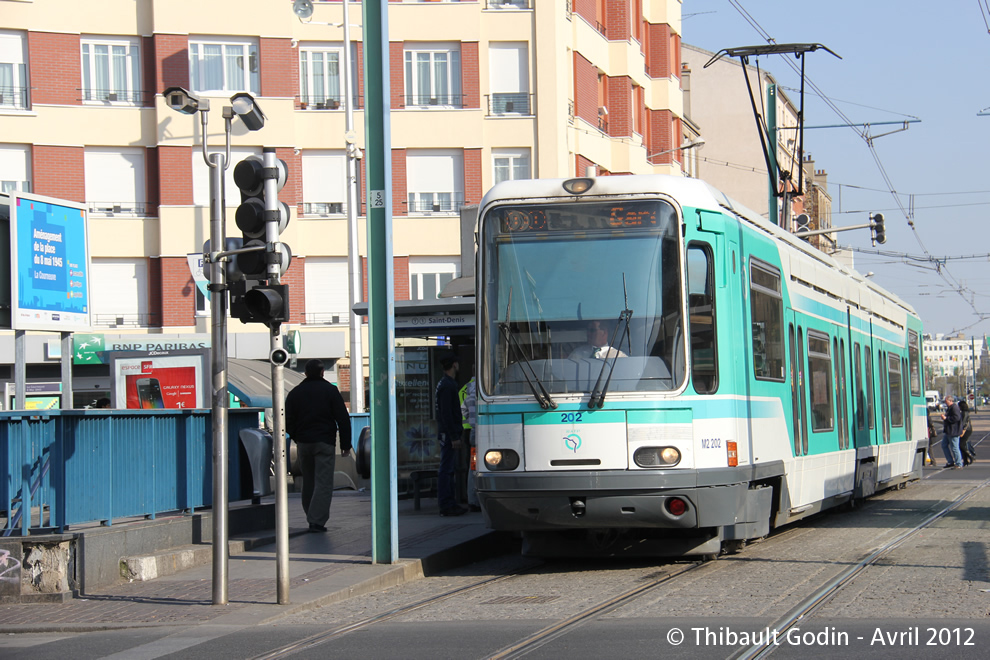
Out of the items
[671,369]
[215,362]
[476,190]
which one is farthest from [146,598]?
[476,190]

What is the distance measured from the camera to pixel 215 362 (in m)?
9.13

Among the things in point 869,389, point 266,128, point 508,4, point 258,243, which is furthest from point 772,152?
point 258,243

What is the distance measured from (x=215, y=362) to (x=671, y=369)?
3514 mm

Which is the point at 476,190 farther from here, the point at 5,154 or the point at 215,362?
the point at 215,362

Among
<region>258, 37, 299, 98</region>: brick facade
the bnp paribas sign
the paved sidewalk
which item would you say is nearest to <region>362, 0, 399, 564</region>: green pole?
the paved sidewalk

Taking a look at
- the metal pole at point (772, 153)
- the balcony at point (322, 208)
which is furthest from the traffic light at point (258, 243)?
the balcony at point (322, 208)

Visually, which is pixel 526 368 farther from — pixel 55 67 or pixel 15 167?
pixel 55 67

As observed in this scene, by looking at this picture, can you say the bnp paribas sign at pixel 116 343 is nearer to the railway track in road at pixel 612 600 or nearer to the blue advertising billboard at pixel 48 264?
the blue advertising billboard at pixel 48 264

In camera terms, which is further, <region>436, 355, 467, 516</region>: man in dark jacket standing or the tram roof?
<region>436, 355, 467, 516</region>: man in dark jacket standing

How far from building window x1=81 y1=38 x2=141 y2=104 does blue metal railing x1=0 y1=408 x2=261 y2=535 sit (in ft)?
82.1

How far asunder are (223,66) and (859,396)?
24154mm

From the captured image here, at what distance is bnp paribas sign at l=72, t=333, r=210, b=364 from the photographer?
33.8 meters

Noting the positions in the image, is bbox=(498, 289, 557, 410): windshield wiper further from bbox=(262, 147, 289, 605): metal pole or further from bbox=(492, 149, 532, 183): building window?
bbox=(492, 149, 532, 183): building window

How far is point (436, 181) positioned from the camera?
3600 centimetres
